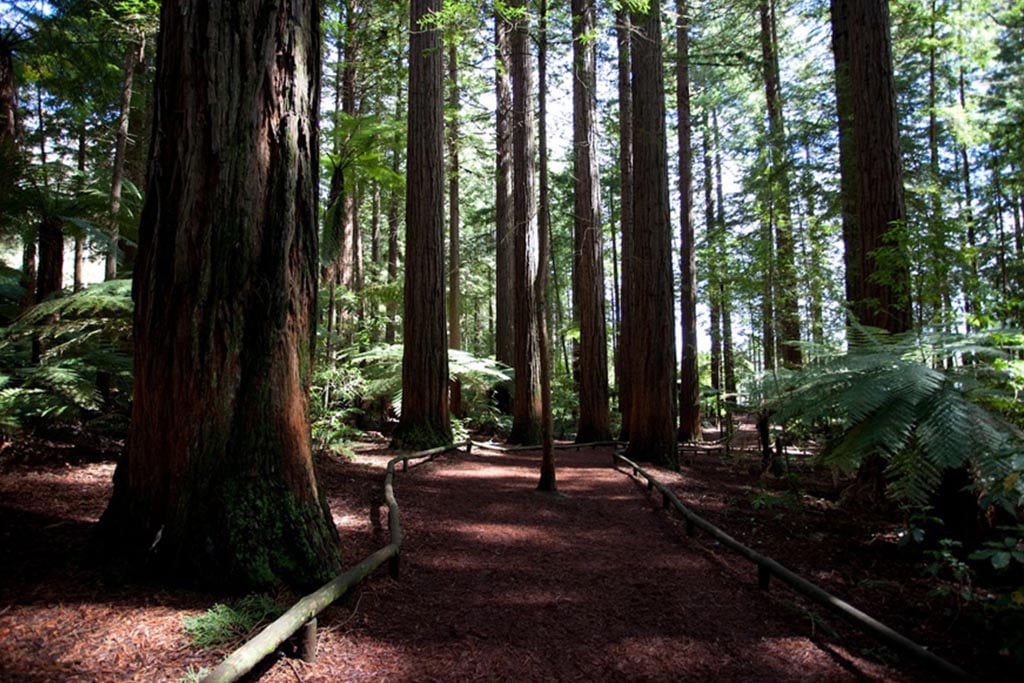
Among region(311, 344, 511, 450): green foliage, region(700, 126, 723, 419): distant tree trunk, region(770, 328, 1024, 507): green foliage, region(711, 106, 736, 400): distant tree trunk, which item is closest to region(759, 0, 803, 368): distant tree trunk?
region(711, 106, 736, 400): distant tree trunk

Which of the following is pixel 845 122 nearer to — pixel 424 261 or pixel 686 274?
pixel 686 274

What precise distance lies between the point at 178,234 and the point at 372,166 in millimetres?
8371

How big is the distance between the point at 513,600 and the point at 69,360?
16.5 feet

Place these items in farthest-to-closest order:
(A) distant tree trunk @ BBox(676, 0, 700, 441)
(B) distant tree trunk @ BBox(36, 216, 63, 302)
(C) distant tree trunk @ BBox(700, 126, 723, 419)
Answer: (C) distant tree trunk @ BBox(700, 126, 723, 419) < (A) distant tree trunk @ BBox(676, 0, 700, 441) < (B) distant tree trunk @ BBox(36, 216, 63, 302)

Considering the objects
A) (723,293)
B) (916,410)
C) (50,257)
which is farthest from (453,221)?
(916,410)

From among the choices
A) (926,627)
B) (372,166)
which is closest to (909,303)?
(926,627)

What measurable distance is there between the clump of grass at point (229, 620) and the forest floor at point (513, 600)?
7 centimetres

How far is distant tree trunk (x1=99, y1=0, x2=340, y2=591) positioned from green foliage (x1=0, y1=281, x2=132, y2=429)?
240 centimetres

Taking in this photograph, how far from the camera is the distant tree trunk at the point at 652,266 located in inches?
364

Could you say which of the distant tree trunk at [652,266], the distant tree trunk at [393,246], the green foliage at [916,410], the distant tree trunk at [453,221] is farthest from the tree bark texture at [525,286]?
the green foliage at [916,410]

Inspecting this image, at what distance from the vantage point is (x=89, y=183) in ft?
31.4

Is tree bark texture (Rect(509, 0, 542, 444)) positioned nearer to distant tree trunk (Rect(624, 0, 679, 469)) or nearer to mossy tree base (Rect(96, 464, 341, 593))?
distant tree trunk (Rect(624, 0, 679, 469))

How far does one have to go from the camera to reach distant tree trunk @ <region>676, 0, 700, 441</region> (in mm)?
14867

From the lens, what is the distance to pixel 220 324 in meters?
3.02
